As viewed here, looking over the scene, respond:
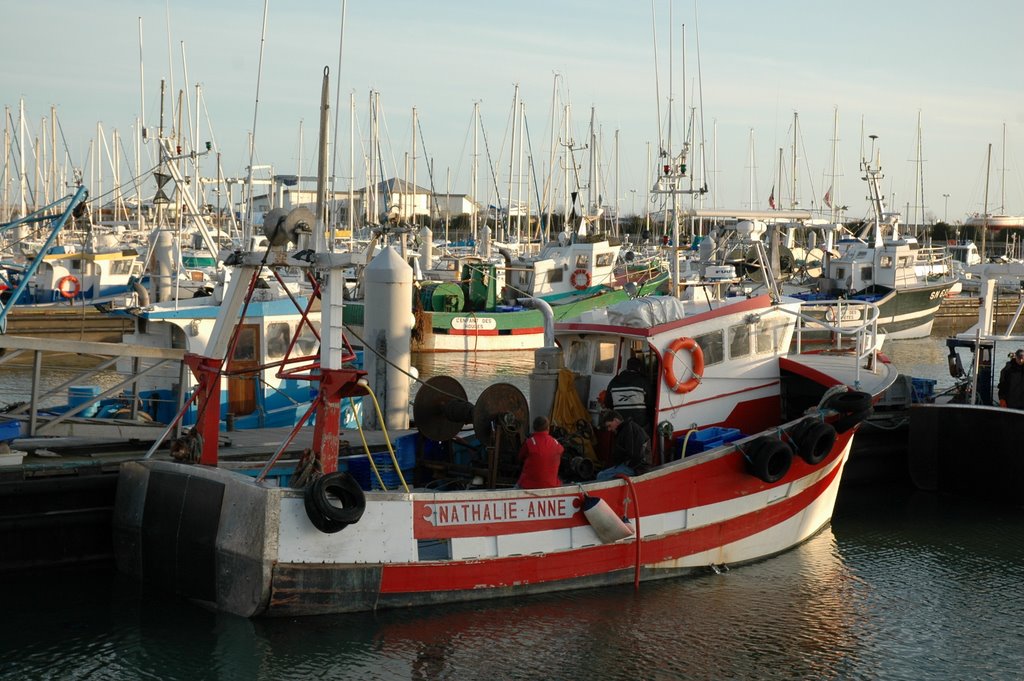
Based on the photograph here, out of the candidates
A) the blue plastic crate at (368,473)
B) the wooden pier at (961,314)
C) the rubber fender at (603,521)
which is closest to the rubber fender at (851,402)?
the rubber fender at (603,521)

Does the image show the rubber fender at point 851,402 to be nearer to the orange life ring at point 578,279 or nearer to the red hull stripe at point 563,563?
the red hull stripe at point 563,563

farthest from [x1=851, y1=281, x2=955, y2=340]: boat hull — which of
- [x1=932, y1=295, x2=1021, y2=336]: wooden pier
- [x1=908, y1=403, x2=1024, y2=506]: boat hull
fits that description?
[x1=908, y1=403, x2=1024, y2=506]: boat hull

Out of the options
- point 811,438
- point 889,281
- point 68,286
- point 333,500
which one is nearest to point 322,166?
point 333,500

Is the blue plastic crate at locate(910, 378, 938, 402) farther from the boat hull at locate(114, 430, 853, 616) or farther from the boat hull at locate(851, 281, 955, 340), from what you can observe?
the boat hull at locate(851, 281, 955, 340)

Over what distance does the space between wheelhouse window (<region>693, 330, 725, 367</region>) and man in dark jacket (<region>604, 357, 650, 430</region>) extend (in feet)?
3.21

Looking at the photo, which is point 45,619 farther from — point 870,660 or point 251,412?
point 870,660

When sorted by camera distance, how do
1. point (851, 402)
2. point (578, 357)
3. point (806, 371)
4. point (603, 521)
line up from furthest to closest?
point (806, 371)
point (578, 357)
point (851, 402)
point (603, 521)

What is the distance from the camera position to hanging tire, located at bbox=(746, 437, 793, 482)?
13.3 m

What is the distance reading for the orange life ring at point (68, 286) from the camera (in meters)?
38.1

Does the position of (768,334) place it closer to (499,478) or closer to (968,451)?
(499,478)

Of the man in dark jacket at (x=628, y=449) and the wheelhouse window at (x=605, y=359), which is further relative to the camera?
the wheelhouse window at (x=605, y=359)

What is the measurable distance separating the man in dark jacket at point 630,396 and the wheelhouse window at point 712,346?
0.98 meters

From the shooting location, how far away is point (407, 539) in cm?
1158

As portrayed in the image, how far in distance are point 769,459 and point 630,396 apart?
1.75 m
